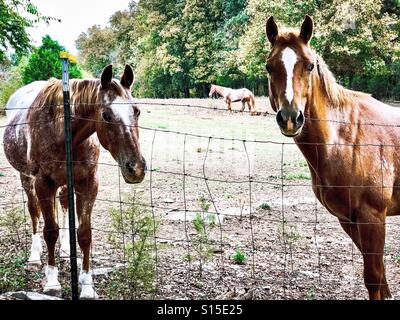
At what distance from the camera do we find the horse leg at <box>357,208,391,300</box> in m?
2.77

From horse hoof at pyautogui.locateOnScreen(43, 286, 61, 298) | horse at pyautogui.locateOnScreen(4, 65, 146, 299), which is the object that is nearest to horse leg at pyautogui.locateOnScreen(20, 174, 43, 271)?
horse at pyautogui.locateOnScreen(4, 65, 146, 299)

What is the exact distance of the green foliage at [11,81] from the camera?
17.8 metres

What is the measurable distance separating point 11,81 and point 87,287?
1766 cm

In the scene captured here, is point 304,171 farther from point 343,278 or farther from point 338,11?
point 338,11

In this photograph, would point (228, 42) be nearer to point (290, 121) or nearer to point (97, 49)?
point (97, 49)

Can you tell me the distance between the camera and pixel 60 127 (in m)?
3.27

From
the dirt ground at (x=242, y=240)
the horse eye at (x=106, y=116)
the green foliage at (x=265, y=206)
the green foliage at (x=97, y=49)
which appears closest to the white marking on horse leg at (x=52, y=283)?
the dirt ground at (x=242, y=240)

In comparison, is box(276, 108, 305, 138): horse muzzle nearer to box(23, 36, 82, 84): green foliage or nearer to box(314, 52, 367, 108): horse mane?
box(314, 52, 367, 108): horse mane

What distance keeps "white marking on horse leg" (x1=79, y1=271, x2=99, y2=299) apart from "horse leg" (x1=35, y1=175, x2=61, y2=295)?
0.18 meters

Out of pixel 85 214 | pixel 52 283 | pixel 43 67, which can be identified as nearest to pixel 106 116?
pixel 85 214

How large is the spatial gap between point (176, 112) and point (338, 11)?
24.8 ft

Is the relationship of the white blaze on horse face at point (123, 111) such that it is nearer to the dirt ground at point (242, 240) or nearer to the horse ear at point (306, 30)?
the dirt ground at point (242, 240)

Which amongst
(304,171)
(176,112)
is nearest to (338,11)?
(176,112)

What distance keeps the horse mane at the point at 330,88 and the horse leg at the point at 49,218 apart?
2038 millimetres
